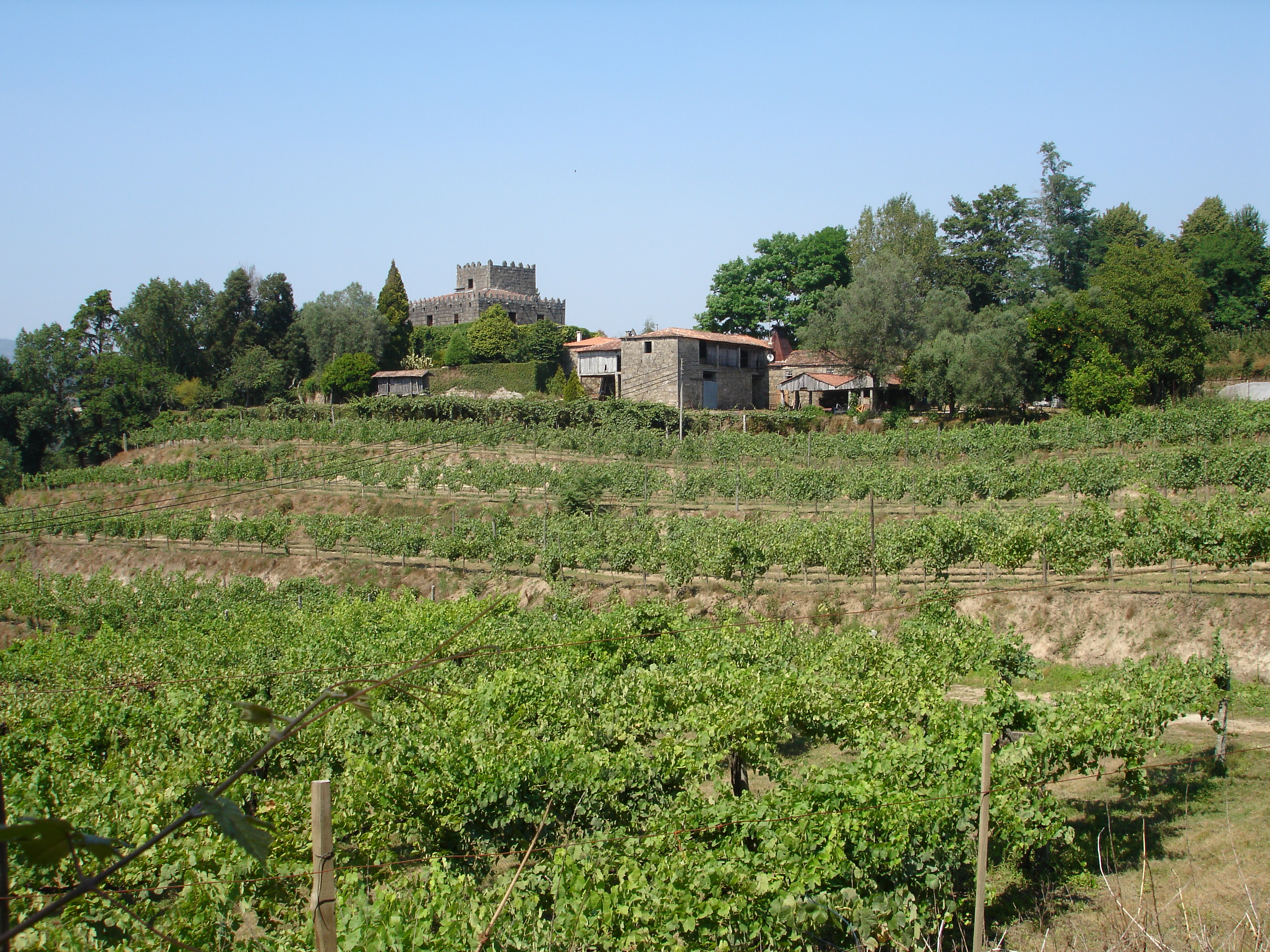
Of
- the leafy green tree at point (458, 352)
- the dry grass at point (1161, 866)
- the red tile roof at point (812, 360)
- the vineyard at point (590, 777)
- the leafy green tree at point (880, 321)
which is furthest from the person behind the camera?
the leafy green tree at point (458, 352)

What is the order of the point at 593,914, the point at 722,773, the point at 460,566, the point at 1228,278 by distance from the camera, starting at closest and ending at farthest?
the point at 593,914 < the point at 722,773 < the point at 460,566 < the point at 1228,278

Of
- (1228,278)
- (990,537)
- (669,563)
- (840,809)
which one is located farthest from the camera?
(1228,278)

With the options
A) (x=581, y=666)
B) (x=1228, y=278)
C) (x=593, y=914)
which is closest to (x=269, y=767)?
(x=581, y=666)

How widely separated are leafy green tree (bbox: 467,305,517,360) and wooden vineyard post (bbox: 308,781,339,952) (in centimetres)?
4961

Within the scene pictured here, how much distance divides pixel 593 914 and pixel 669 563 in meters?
17.2

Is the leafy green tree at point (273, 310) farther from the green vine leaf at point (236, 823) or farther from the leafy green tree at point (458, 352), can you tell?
the green vine leaf at point (236, 823)

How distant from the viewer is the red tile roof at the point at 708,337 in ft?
150

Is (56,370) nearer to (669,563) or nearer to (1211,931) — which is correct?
(669,563)

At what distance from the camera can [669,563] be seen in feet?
77.5

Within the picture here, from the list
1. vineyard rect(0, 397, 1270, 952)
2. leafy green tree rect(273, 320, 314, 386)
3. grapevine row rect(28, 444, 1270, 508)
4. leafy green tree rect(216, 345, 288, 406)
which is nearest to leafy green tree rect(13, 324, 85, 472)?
leafy green tree rect(216, 345, 288, 406)

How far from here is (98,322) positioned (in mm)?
62219

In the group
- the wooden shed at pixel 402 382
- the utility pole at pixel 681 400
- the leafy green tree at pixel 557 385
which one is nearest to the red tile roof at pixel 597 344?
the leafy green tree at pixel 557 385

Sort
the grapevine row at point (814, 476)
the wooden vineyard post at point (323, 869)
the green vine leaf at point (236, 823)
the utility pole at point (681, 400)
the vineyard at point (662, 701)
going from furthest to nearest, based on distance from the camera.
Result: 1. the utility pole at point (681, 400)
2. the grapevine row at point (814, 476)
3. the vineyard at point (662, 701)
4. the wooden vineyard post at point (323, 869)
5. the green vine leaf at point (236, 823)

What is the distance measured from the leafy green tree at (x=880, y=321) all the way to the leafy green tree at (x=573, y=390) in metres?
13.1
